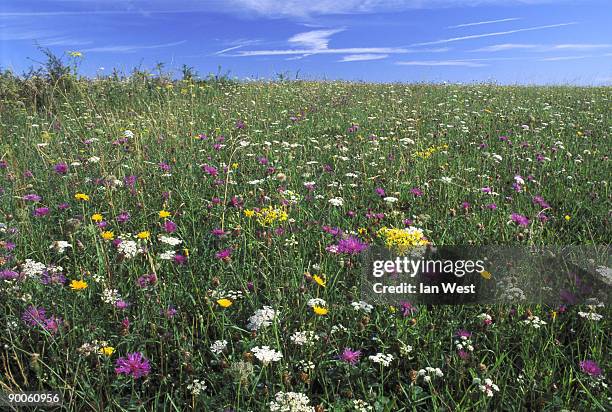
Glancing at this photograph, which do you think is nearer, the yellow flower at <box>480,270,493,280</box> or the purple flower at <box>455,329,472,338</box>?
the purple flower at <box>455,329,472,338</box>

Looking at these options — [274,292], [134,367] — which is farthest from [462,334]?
[134,367]

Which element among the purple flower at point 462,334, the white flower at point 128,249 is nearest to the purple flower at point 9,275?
the white flower at point 128,249

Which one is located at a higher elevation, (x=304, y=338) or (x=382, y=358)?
(x=304, y=338)

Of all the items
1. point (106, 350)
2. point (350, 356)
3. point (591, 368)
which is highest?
point (106, 350)

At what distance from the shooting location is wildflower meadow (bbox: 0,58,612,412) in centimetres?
198

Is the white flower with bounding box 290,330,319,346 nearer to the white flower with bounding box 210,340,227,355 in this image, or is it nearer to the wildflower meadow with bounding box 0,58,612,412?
the wildflower meadow with bounding box 0,58,612,412

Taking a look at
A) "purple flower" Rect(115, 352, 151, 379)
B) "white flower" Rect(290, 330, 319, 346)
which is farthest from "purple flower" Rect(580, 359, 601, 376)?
"purple flower" Rect(115, 352, 151, 379)

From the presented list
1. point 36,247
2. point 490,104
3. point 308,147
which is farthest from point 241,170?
point 490,104

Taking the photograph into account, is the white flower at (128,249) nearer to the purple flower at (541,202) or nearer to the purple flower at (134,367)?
the purple flower at (134,367)

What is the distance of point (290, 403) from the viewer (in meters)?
1.72

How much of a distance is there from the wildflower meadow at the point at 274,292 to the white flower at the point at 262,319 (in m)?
0.01

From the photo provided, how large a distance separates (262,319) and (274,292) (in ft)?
1.42

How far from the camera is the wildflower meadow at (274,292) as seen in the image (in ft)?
6.51

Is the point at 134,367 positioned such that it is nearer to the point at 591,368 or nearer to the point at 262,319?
the point at 262,319
